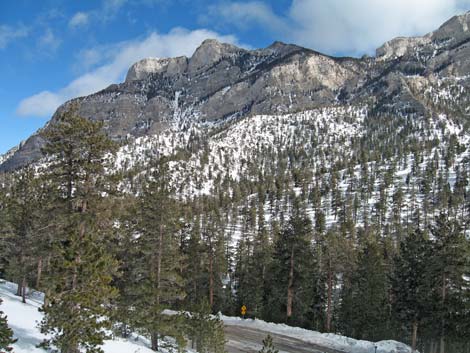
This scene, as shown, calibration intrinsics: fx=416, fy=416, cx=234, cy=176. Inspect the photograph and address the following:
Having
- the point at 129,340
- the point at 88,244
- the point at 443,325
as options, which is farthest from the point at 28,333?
the point at 443,325

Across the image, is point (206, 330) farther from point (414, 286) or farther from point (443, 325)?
point (414, 286)

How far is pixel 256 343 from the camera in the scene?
32656 mm

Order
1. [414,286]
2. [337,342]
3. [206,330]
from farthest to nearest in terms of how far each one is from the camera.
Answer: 1. [414,286]
2. [337,342]
3. [206,330]

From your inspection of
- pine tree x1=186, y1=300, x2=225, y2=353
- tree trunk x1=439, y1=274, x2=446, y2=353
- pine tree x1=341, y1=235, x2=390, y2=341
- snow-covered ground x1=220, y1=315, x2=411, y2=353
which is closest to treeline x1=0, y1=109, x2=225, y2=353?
pine tree x1=186, y1=300, x2=225, y2=353

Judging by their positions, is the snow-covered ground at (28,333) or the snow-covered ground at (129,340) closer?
the snow-covered ground at (28,333)

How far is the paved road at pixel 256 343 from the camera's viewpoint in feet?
99.6

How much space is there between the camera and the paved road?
30359mm

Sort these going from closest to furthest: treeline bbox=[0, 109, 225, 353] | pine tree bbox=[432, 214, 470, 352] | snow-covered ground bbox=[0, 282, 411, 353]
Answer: treeline bbox=[0, 109, 225, 353]
snow-covered ground bbox=[0, 282, 411, 353]
pine tree bbox=[432, 214, 470, 352]

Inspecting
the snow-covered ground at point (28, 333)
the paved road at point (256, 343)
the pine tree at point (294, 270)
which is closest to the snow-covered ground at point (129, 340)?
the snow-covered ground at point (28, 333)

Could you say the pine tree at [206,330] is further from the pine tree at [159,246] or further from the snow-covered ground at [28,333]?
the snow-covered ground at [28,333]

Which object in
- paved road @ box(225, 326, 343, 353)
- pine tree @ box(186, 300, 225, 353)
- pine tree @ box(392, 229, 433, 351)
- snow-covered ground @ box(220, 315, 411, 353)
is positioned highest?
pine tree @ box(392, 229, 433, 351)

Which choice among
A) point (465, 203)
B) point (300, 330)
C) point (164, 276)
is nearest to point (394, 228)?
point (465, 203)

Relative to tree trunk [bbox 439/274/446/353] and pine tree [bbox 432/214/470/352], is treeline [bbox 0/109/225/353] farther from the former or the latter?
pine tree [bbox 432/214/470/352]

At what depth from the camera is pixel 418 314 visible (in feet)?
109
